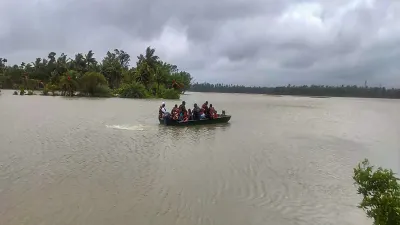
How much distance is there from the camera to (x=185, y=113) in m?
24.9

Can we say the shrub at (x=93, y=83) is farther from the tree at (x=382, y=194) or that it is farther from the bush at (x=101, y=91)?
the tree at (x=382, y=194)

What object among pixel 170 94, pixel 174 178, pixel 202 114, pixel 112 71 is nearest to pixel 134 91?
pixel 170 94

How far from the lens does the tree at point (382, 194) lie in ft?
17.1

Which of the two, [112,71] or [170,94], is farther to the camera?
[112,71]

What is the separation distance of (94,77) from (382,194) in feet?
222

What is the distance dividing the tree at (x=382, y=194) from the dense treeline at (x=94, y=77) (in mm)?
66402

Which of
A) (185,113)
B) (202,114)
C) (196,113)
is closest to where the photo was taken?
(185,113)

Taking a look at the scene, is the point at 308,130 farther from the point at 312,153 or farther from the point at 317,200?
the point at 317,200

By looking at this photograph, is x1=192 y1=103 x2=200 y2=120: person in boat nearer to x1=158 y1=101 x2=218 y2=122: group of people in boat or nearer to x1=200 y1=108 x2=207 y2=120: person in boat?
x1=158 y1=101 x2=218 y2=122: group of people in boat

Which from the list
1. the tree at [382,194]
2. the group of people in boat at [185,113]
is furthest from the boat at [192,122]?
the tree at [382,194]

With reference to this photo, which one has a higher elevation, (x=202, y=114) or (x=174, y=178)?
(x=202, y=114)

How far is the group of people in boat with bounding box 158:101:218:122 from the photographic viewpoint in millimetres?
24531

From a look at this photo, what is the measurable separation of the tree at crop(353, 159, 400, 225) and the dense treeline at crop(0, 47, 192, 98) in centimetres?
6640

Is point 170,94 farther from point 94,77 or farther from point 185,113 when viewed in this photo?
point 185,113
